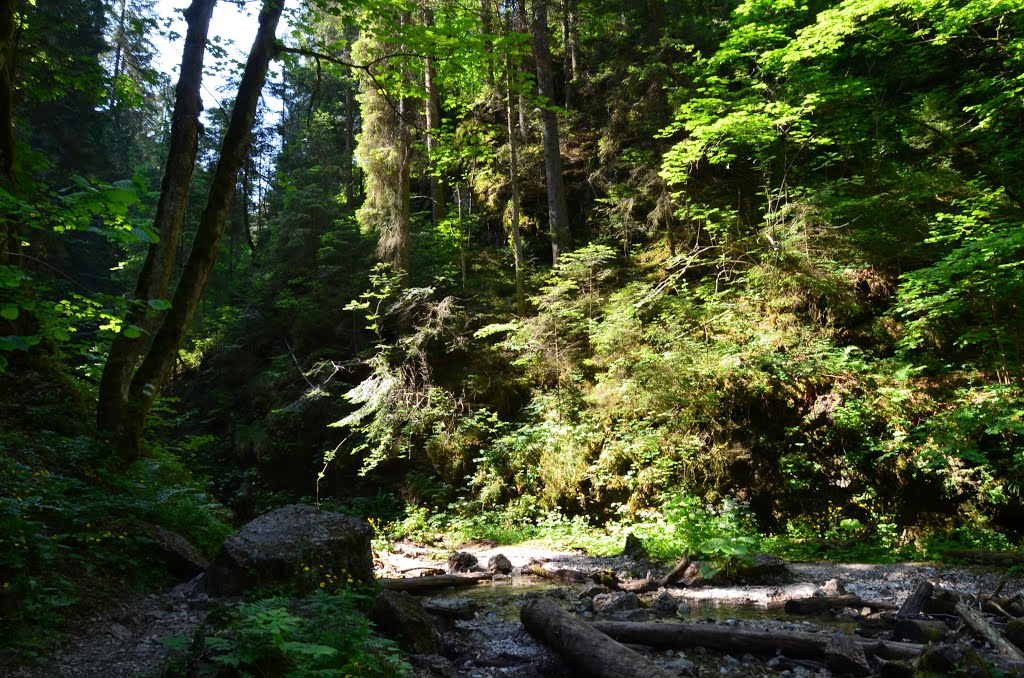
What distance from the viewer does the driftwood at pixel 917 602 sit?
5.55m

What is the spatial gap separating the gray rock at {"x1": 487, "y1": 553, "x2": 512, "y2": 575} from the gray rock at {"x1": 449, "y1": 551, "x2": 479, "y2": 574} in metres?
0.27

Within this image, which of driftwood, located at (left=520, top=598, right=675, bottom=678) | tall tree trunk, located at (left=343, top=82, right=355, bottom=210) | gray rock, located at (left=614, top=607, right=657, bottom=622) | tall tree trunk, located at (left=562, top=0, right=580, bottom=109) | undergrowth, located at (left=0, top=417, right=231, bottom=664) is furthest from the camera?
tall tree trunk, located at (left=343, top=82, right=355, bottom=210)

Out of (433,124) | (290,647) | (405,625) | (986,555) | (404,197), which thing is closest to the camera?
(290,647)

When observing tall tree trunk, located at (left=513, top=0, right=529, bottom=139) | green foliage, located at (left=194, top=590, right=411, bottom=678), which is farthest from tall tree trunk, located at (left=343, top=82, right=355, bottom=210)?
green foliage, located at (left=194, top=590, right=411, bottom=678)

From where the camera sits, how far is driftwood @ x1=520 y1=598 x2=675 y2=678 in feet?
14.0

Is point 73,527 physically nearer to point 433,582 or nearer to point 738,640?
point 433,582

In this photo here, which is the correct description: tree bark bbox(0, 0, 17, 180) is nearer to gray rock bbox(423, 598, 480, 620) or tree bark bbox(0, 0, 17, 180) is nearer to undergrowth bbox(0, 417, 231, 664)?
undergrowth bbox(0, 417, 231, 664)

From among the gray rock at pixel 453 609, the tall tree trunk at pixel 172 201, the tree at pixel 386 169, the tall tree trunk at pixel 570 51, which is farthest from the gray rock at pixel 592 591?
the tall tree trunk at pixel 570 51

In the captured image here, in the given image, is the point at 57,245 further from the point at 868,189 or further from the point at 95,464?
the point at 868,189

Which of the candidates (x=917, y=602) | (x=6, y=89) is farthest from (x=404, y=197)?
(x=917, y=602)

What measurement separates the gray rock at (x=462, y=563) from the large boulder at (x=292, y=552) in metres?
3.00

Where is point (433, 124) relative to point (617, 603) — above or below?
above

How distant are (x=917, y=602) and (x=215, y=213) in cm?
856

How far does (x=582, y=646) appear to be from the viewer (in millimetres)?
4734
